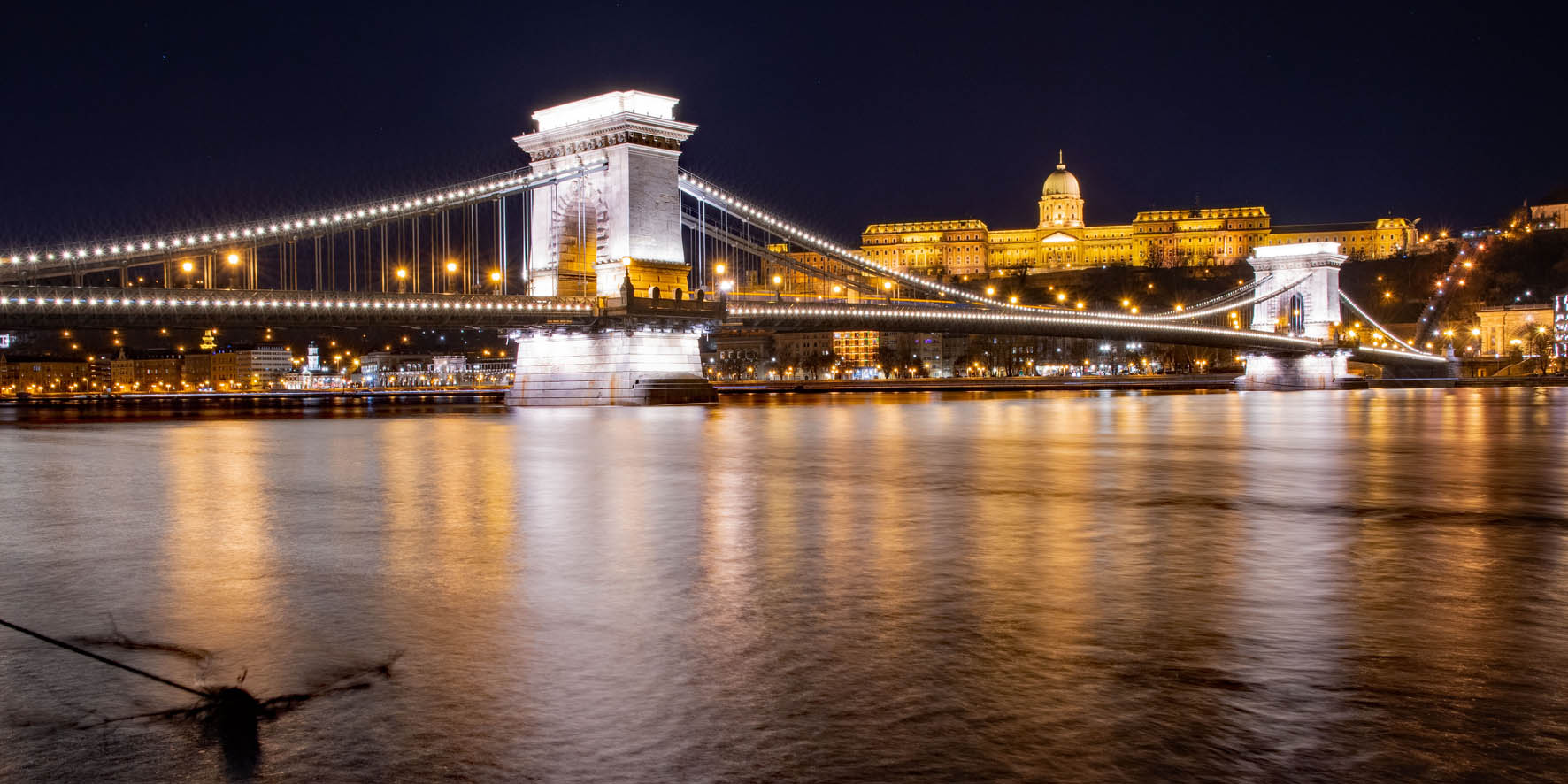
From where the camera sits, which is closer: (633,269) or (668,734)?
(668,734)

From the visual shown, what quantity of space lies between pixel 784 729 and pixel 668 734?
407 millimetres

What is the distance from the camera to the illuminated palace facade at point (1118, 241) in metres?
176

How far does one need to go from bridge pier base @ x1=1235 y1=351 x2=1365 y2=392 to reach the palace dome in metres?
110

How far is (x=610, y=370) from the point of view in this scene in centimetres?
→ 4922

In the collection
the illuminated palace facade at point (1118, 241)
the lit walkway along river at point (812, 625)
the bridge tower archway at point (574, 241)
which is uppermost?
the illuminated palace facade at point (1118, 241)

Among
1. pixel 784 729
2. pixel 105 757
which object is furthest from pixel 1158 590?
pixel 105 757

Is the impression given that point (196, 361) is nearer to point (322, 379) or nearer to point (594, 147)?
point (322, 379)

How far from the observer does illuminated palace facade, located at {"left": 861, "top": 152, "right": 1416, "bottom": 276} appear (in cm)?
17600

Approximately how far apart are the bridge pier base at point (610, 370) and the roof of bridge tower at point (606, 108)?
8.81 meters

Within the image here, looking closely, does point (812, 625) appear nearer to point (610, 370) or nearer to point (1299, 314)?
point (610, 370)

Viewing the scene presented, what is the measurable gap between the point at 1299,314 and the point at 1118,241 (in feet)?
312

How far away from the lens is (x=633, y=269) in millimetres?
49531

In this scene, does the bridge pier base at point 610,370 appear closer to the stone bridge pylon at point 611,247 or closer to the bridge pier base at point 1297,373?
the stone bridge pylon at point 611,247

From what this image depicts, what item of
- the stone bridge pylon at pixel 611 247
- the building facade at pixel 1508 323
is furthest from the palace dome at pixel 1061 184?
the stone bridge pylon at pixel 611 247
